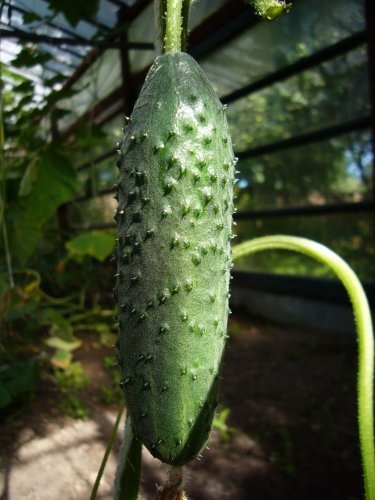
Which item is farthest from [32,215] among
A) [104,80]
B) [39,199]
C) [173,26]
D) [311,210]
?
[104,80]

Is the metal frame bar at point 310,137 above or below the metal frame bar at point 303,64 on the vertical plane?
below

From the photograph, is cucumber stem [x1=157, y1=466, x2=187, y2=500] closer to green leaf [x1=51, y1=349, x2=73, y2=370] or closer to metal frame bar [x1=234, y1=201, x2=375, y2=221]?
green leaf [x1=51, y1=349, x2=73, y2=370]

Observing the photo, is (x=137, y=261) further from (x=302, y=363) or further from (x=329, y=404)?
(x=302, y=363)

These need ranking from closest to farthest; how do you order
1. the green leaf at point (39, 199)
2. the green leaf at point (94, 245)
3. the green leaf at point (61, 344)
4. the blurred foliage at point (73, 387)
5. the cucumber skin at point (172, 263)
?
the cucumber skin at point (172, 263) → the blurred foliage at point (73, 387) → the green leaf at point (39, 199) → the green leaf at point (61, 344) → the green leaf at point (94, 245)

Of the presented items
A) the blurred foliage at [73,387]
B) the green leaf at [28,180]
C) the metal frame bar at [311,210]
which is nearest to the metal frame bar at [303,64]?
the metal frame bar at [311,210]

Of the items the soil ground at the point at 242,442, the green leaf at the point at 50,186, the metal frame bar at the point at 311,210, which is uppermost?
the green leaf at the point at 50,186

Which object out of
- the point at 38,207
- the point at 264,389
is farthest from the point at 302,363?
the point at 38,207

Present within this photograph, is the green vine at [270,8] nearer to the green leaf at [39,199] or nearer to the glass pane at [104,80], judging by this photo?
the green leaf at [39,199]

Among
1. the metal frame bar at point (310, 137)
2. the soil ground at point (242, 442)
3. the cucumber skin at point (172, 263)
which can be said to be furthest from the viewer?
the metal frame bar at point (310, 137)

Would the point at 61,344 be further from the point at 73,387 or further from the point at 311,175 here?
the point at 311,175
